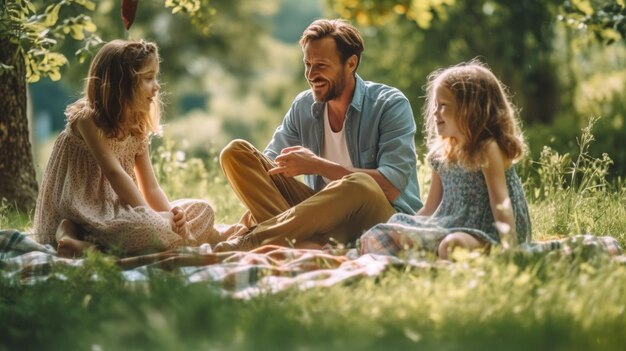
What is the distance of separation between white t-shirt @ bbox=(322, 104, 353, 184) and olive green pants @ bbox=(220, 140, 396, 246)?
300 millimetres

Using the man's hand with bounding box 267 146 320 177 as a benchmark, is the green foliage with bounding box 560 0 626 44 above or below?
above

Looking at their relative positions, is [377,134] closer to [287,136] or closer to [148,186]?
[287,136]

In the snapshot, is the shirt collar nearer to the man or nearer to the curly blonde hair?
the man

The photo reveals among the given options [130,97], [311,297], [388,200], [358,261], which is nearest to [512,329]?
[311,297]

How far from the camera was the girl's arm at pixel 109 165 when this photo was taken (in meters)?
4.97

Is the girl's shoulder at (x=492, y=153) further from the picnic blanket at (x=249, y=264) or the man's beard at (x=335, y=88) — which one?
the man's beard at (x=335, y=88)

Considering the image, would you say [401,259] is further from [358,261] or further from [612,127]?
[612,127]

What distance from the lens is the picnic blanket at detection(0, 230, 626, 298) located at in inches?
152

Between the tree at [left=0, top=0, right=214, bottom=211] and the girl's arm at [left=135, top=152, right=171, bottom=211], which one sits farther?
the tree at [left=0, top=0, right=214, bottom=211]

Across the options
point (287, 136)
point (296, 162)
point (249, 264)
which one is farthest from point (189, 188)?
point (249, 264)

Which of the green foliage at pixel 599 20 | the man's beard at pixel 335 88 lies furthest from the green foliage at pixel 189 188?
the green foliage at pixel 599 20

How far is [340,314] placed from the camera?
321 centimetres

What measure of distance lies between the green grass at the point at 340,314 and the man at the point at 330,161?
1.26 m

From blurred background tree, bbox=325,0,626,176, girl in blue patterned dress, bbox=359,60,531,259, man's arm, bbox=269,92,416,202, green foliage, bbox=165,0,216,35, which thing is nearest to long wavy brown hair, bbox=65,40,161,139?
man's arm, bbox=269,92,416,202
